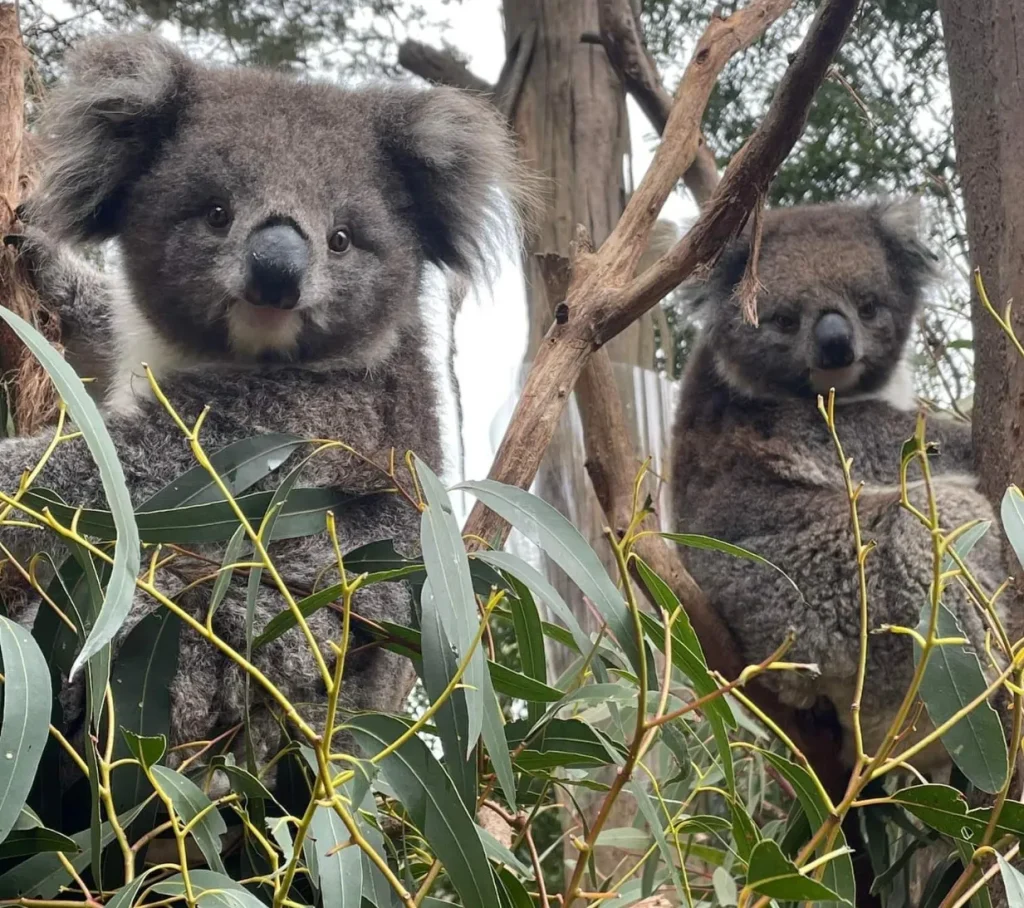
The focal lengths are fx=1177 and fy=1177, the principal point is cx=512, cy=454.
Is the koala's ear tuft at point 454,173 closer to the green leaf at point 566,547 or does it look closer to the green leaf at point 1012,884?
the green leaf at point 566,547

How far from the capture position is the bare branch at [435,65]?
4074 millimetres

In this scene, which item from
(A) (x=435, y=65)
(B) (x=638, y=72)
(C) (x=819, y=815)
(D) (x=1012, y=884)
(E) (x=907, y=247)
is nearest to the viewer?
(D) (x=1012, y=884)

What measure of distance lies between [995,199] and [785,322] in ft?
2.63

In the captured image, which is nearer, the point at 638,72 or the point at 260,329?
the point at 260,329

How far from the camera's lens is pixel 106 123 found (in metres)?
2.31

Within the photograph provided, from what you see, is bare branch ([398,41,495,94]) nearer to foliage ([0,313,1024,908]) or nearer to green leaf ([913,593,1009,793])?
foliage ([0,313,1024,908])

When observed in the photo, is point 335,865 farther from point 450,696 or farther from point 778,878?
point 778,878

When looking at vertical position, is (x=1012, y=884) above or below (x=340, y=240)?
below

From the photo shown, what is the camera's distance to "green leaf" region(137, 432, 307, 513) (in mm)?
1453

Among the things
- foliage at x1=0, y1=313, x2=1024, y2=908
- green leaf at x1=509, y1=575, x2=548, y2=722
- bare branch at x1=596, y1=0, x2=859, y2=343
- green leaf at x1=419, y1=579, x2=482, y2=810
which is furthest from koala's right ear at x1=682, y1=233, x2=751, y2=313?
green leaf at x1=419, y1=579, x2=482, y2=810

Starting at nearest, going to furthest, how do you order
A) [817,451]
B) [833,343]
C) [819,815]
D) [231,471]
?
[819,815] < [231,471] < [833,343] < [817,451]

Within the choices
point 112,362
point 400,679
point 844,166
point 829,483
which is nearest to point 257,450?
point 400,679

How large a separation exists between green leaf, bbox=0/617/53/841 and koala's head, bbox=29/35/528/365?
1026 millimetres

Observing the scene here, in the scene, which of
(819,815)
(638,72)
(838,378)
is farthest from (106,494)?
(638,72)
